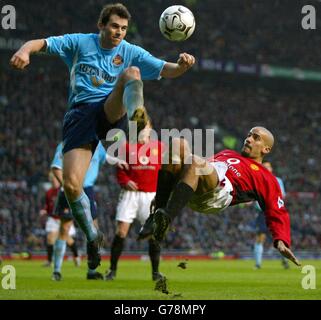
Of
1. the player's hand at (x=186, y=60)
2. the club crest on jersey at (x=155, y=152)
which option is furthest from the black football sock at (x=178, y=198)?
the club crest on jersey at (x=155, y=152)

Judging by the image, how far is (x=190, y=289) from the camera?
8.79 m

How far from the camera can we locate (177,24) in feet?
27.0

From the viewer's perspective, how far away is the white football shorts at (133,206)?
11.7 m

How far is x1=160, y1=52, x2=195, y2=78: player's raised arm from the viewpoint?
7582mm

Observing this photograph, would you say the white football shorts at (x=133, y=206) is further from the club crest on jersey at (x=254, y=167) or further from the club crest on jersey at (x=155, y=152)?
the club crest on jersey at (x=254, y=167)

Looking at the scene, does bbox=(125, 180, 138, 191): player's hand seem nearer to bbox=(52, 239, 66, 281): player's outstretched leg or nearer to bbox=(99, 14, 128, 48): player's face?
bbox=(52, 239, 66, 281): player's outstretched leg

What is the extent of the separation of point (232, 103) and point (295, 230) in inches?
382

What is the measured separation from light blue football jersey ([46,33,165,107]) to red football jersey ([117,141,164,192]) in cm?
415

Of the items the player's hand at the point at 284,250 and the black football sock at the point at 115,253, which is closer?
the player's hand at the point at 284,250

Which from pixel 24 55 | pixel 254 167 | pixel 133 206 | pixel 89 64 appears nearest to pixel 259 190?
pixel 254 167

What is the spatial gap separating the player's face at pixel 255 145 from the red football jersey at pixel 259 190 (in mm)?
221

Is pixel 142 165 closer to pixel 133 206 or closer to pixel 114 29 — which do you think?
pixel 133 206

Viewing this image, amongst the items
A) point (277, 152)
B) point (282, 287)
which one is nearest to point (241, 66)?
point (277, 152)

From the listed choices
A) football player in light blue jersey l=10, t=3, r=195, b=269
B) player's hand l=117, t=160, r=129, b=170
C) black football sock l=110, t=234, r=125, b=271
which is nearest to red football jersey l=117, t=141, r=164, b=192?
player's hand l=117, t=160, r=129, b=170
